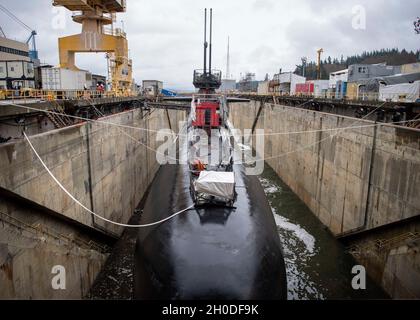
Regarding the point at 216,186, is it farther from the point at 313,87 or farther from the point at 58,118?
the point at 313,87

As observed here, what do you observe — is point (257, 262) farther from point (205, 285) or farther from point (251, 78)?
point (251, 78)

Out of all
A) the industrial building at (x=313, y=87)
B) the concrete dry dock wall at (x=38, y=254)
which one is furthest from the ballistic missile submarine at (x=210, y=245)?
the industrial building at (x=313, y=87)

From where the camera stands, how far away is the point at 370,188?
15.2 meters

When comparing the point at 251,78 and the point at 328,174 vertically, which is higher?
the point at 251,78

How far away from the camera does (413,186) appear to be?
1216cm

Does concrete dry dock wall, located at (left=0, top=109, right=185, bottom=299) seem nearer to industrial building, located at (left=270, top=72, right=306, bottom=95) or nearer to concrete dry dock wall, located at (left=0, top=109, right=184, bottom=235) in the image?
concrete dry dock wall, located at (left=0, top=109, right=184, bottom=235)

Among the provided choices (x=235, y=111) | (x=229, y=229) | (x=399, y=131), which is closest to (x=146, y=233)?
(x=229, y=229)

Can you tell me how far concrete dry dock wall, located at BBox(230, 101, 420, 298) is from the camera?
1206 cm

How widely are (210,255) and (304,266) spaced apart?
957 centimetres

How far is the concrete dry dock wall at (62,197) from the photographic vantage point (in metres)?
9.00

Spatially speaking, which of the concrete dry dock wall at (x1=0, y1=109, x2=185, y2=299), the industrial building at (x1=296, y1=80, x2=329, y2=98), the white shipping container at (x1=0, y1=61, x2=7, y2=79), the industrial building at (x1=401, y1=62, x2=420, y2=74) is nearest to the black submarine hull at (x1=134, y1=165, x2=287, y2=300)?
the concrete dry dock wall at (x1=0, y1=109, x2=185, y2=299)

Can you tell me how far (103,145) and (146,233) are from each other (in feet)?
27.7

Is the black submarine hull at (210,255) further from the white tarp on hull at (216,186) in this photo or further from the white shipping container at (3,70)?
the white shipping container at (3,70)

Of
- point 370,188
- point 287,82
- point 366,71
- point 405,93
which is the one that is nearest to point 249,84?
point 287,82
